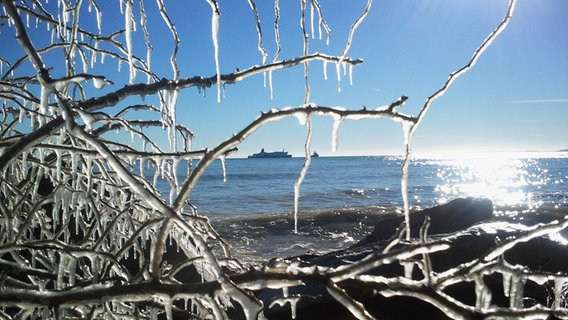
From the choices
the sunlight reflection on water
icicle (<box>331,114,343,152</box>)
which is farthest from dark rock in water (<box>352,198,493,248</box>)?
the sunlight reflection on water

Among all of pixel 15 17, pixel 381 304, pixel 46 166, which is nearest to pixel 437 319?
pixel 381 304

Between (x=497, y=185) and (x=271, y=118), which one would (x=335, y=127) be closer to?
(x=271, y=118)

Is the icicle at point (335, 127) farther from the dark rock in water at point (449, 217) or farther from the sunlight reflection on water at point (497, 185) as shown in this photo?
the sunlight reflection on water at point (497, 185)

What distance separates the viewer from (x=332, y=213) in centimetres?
2014

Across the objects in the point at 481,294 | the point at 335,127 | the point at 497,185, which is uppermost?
the point at 335,127

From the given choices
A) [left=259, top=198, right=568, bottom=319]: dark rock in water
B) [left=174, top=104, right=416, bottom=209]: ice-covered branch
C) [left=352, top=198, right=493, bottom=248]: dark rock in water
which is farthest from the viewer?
[left=352, top=198, right=493, bottom=248]: dark rock in water

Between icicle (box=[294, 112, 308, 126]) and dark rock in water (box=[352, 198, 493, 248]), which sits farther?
dark rock in water (box=[352, 198, 493, 248])

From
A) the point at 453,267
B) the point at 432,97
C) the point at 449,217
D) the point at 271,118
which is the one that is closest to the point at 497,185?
the point at 449,217

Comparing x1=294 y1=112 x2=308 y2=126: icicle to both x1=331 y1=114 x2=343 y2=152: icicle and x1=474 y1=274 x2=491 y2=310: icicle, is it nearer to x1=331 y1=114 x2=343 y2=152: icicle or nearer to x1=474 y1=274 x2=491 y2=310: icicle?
x1=331 y1=114 x2=343 y2=152: icicle

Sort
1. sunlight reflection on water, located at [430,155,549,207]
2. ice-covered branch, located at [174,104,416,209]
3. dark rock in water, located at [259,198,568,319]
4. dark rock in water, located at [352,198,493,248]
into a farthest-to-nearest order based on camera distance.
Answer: sunlight reflection on water, located at [430,155,549,207] → dark rock in water, located at [352,198,493,248] → dark rock in water, located at [259,198,568,319] → ice-covered branch, located at [174,104,416,209]

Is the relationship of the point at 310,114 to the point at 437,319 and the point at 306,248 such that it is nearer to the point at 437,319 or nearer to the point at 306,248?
the point at 437,319

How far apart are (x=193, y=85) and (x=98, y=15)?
81cm

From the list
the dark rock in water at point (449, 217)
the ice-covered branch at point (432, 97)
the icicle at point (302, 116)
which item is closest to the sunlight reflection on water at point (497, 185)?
the dark rock in water at point (449, 217)

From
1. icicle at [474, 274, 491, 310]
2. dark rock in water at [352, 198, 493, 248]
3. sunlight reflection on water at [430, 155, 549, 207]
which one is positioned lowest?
sunlight reflection on water at [430, 155, 549, 207]
